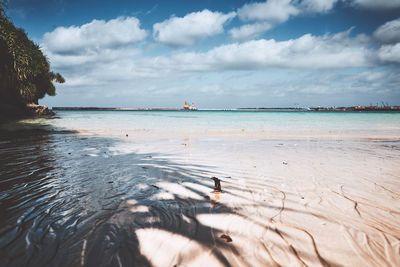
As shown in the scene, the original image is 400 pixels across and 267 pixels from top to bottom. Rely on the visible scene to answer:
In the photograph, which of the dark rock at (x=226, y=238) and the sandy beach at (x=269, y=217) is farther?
the dark rock at (x=226, y=238)

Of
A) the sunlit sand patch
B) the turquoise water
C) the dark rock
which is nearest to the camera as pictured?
the sunlit sand patch

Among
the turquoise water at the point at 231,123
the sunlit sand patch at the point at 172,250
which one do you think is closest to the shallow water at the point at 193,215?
the sunlit sand patch at the point at 172,250

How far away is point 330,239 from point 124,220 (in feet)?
7.34

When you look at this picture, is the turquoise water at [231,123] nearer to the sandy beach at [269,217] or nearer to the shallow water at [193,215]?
the shallow water at [193,215]

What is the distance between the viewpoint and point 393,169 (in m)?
4.43

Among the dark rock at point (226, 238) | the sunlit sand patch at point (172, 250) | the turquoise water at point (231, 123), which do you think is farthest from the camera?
the turquoise water at point (231, 123)

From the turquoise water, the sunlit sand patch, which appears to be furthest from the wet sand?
the turquoise water

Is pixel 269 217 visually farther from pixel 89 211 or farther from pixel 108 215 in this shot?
pixel 89 211

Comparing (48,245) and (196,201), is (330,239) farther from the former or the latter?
(48,245)

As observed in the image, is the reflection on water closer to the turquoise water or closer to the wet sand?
the wet sand

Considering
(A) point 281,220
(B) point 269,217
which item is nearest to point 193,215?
(B) point 269,217

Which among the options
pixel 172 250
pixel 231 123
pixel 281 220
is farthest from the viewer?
pixel 231 123

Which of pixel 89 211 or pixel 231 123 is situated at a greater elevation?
pixel 231 123

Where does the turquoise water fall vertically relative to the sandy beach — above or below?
above
